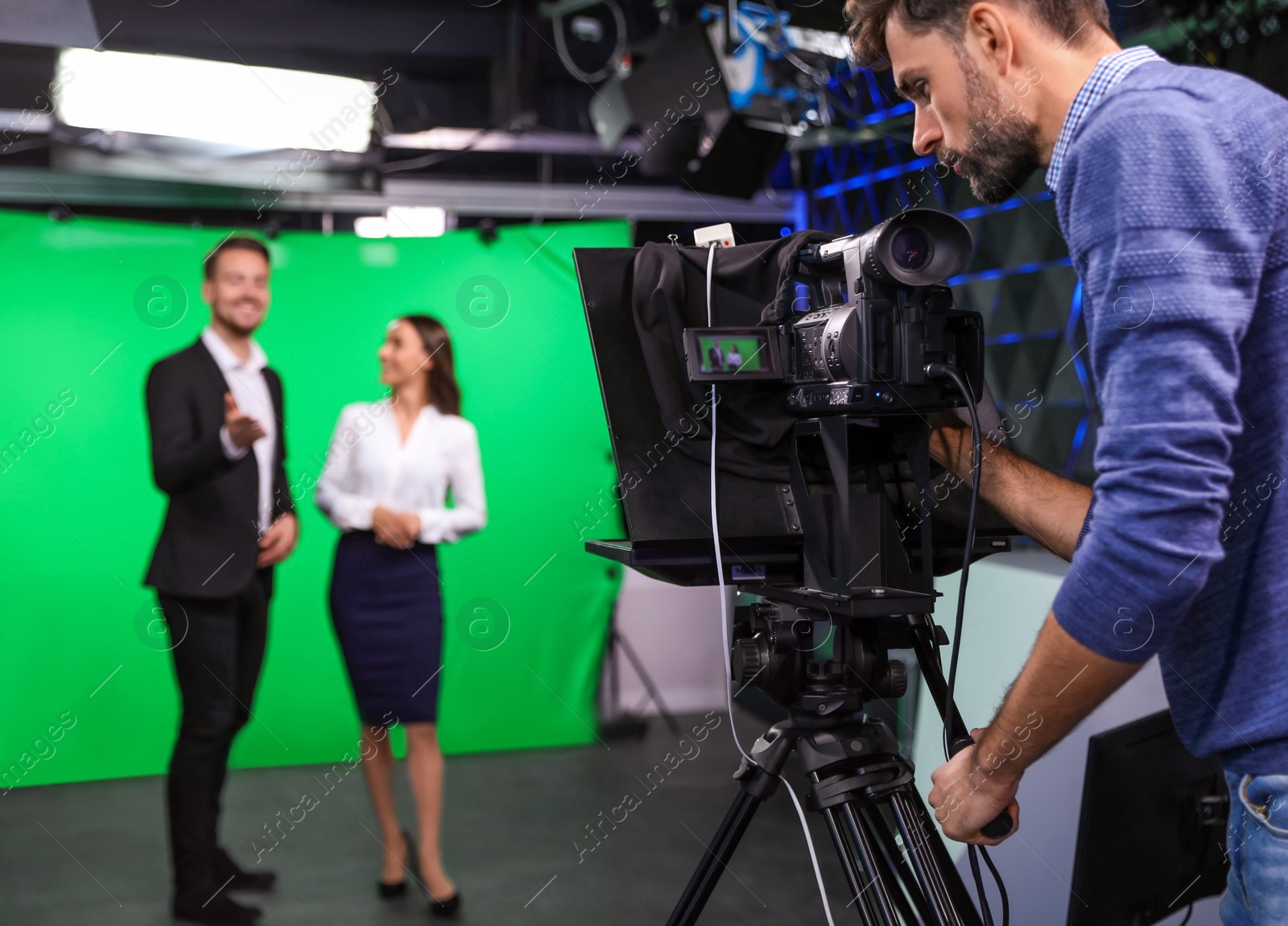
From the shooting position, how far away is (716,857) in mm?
1198

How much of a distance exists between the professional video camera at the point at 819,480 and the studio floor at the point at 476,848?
1.58 m

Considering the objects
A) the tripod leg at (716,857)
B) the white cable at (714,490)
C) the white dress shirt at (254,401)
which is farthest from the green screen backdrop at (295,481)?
the white cable at (714,490)

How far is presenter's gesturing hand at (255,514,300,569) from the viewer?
10.1 feet

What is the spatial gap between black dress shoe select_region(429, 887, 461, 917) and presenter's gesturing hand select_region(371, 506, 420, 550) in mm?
1038

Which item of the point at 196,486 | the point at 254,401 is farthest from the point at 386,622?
the point at 254,401

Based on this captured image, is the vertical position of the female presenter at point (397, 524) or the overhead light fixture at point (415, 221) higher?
the overhead light fixture at point (415, 221)

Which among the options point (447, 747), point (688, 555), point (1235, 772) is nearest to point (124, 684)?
point (447, 747)

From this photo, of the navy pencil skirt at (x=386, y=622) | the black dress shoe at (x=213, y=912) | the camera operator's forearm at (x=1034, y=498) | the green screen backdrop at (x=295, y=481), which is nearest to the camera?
the camera operator's forearm at (x=1034, y=498)

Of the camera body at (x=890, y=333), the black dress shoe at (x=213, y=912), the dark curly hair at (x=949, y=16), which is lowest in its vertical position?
the black dress shoe at (x=213, y=912)

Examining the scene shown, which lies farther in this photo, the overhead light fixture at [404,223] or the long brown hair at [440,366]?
the overhead light fixture at [404,223]

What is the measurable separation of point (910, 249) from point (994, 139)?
15cm

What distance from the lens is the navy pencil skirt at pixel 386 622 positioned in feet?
9.99

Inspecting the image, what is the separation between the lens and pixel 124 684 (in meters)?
3.27

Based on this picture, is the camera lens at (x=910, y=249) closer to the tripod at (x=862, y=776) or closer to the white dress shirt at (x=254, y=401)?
the tripod at (x=862, y=776)
